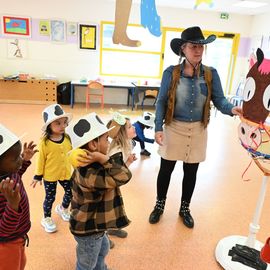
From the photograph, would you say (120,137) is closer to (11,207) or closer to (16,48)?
(11,207)

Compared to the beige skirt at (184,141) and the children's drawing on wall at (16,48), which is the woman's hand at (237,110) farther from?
the children's drawing on wall at (16,48)

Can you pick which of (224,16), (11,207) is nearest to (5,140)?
(11,207)

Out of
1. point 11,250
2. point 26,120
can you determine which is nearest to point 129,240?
point 11,250

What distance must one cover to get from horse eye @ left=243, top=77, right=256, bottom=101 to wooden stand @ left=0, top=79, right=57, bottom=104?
5505mm

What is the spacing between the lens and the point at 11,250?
3.83ft

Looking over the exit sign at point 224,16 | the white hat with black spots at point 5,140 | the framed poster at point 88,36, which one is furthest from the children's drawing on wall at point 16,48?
the white hat with black spots at point 5,140

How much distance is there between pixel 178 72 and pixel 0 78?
214 inches

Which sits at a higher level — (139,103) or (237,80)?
(237,80)

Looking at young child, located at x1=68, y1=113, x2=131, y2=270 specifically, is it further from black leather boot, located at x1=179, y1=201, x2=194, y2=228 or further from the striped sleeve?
black leather boot, located at x1=179, y1=201, x2=194, y2=228

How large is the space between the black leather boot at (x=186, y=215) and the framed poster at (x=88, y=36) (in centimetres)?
535

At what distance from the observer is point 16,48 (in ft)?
21.0

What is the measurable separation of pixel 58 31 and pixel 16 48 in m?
1.03

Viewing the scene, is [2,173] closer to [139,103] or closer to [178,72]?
[178,72]

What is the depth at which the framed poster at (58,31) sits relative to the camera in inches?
251
